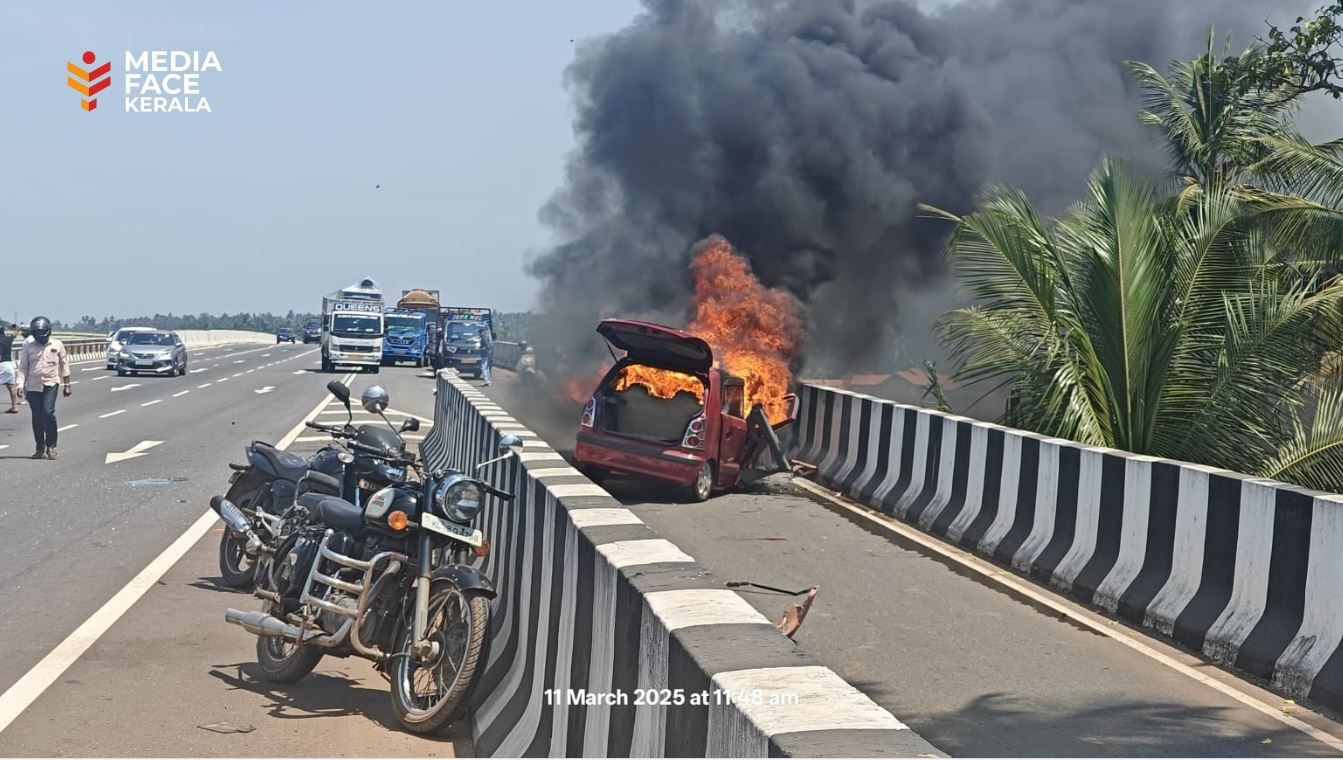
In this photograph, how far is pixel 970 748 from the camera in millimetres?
6172

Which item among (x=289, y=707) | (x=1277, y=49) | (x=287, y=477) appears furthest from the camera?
(x=1277, y=49)

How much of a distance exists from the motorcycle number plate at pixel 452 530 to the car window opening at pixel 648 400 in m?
8.50

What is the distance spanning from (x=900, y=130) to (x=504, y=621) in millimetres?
22052

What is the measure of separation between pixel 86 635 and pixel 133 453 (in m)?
11.9

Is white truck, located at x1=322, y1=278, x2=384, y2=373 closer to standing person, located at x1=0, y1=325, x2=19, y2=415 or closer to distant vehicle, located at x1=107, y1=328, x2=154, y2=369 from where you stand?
distant vehicle, located at x1=107, y1=328, x2=154, y2=369

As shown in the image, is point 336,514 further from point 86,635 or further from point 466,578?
point 86,635

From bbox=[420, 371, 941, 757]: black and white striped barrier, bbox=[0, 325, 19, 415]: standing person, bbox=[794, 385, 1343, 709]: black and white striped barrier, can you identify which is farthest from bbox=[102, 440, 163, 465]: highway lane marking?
bbox=[420, 371, 941, 757]: black and white striped barrier

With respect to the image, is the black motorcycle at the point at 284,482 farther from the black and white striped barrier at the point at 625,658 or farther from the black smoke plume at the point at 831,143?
the black smoke plume at the point at 831,143

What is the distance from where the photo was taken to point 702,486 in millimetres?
14953

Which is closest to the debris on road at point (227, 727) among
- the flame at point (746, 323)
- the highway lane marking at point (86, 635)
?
the highway lane marking at point (86, 635)

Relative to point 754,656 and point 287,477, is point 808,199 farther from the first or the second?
point 754,656

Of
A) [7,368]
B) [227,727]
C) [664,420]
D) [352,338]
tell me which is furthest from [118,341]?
[227,727]

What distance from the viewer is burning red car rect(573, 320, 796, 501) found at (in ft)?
48.3

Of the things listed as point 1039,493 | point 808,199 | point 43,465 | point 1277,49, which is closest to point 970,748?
point 1039,493
